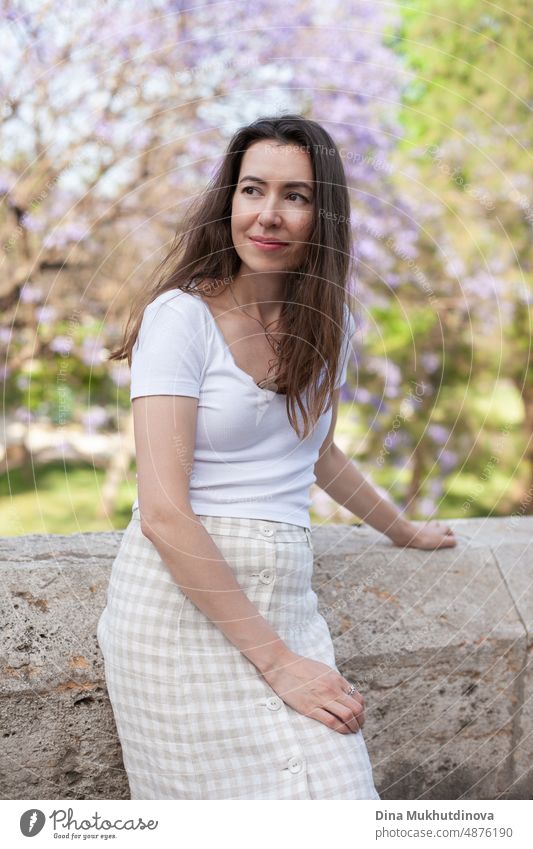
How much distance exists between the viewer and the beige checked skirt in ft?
4.59

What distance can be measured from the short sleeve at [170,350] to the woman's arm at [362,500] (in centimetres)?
43

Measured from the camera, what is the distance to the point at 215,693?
4.70 ft

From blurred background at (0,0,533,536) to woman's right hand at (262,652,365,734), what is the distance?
1252 millimetres

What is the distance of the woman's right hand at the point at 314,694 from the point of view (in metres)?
1.42

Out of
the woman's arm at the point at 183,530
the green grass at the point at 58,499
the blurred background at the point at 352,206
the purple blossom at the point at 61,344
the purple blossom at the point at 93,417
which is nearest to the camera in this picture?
the woman's arm at the point at 183,530

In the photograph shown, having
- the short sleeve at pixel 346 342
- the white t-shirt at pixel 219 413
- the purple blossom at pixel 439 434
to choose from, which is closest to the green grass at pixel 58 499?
the purple blossom at pixel 439 434

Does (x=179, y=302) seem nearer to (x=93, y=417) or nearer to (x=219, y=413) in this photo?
(x=219, y=413)

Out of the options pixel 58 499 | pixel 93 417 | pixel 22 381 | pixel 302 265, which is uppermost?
pixel 302 265

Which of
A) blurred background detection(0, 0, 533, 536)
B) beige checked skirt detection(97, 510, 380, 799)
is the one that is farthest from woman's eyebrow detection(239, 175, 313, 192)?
blurred background detection(0, 0, 533, 536)

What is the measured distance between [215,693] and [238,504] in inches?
12.2

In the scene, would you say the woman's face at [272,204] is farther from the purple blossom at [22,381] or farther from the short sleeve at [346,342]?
the purple blossom at [22,381]

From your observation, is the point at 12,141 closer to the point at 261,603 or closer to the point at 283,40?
the point at 283,40

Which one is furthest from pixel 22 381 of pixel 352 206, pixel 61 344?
pixel 352 206
